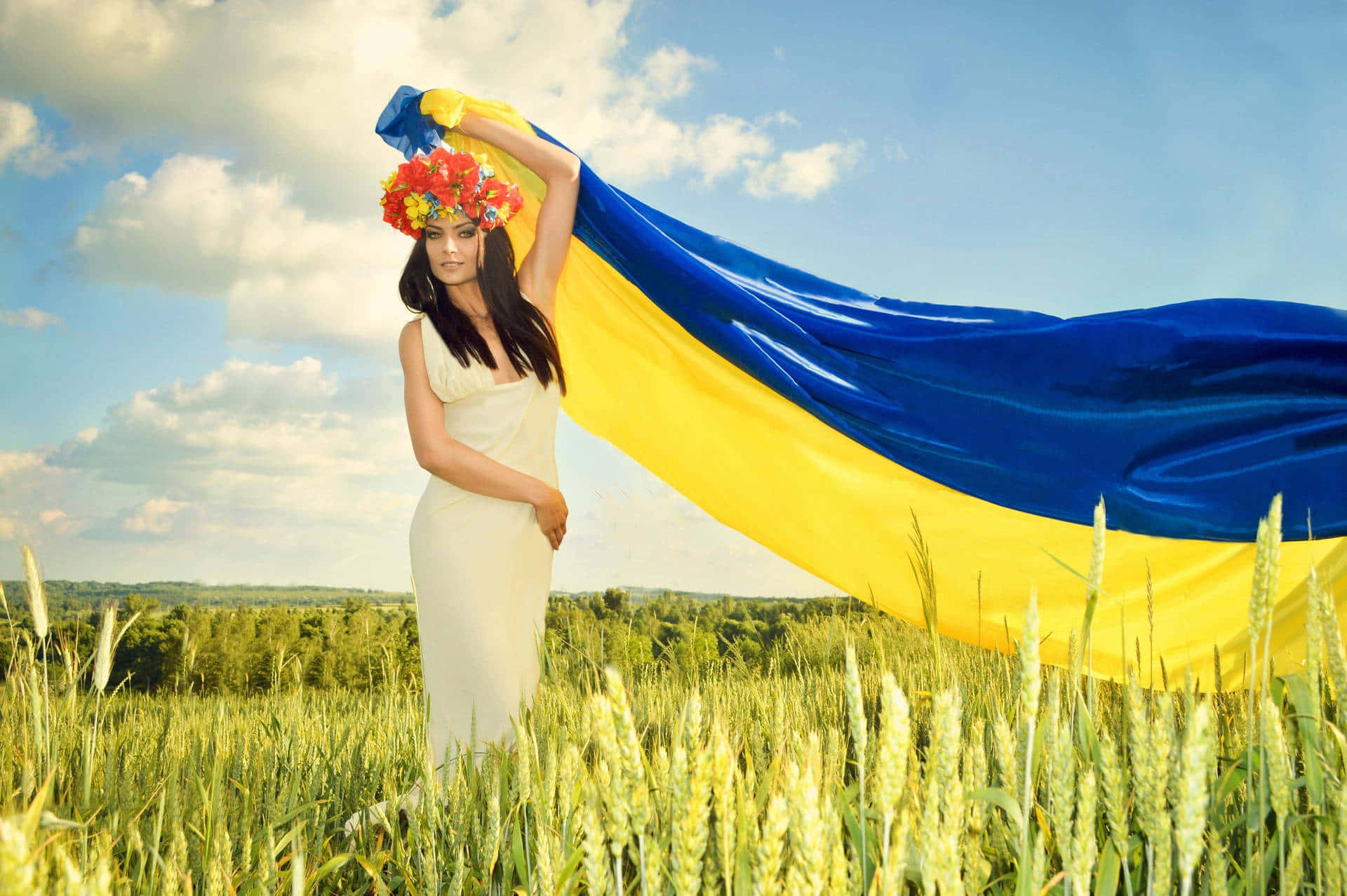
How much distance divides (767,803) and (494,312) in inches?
87.2

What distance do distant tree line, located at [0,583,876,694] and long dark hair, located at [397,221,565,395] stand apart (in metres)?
0.97

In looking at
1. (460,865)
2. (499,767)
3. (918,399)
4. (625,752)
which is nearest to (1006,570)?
(918,399)

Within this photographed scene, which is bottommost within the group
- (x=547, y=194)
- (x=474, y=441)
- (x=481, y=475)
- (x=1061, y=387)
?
(x=481, y=475)

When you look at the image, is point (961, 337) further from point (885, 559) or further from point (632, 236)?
point (632, 236)

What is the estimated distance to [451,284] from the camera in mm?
3273

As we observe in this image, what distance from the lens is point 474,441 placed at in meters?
3.10

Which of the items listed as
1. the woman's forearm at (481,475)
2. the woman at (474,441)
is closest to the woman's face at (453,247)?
the woman at (474,441)

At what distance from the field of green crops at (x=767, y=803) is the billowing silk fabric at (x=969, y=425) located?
1.01 meters

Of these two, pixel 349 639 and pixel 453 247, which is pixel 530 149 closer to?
pixel 453 247

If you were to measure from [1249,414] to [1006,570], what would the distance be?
125 centimetres

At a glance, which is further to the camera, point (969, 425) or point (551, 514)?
point (969, 425)

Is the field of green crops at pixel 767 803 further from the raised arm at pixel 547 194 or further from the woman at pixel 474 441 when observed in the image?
the raised arm at pixel 547 194

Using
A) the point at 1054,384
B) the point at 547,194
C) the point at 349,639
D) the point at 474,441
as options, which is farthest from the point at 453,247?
the point at 349,639

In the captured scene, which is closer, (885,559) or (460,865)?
(460,865)
